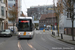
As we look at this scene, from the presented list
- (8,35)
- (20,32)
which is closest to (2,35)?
(8,35)

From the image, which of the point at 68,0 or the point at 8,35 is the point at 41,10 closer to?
the point at 8,35

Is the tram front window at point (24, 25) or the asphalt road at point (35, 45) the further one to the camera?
the tram front window at point (24, 25)

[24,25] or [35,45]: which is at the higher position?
[24,25]

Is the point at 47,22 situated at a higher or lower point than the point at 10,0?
lower

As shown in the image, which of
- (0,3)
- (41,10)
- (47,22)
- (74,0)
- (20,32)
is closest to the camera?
(74,0)

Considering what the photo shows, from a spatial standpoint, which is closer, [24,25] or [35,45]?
[35,45]

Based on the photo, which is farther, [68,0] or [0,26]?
[0,26]

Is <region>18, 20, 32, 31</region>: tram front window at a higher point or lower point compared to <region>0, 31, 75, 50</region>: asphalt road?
higher

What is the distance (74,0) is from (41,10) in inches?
3497

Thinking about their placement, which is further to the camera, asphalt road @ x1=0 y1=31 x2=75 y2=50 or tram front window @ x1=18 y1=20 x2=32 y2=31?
tram front window @ x1=18 y1=20 x2=32 y2=31

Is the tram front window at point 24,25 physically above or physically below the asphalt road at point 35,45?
above

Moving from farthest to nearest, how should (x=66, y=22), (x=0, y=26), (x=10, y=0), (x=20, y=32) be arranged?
(x=10, y=0) < (x=66, y=22) < (x=0, y=26) < (x=20, y=32)

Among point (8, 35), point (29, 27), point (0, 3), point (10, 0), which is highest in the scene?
point (10, 0)

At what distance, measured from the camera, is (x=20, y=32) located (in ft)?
60.3
